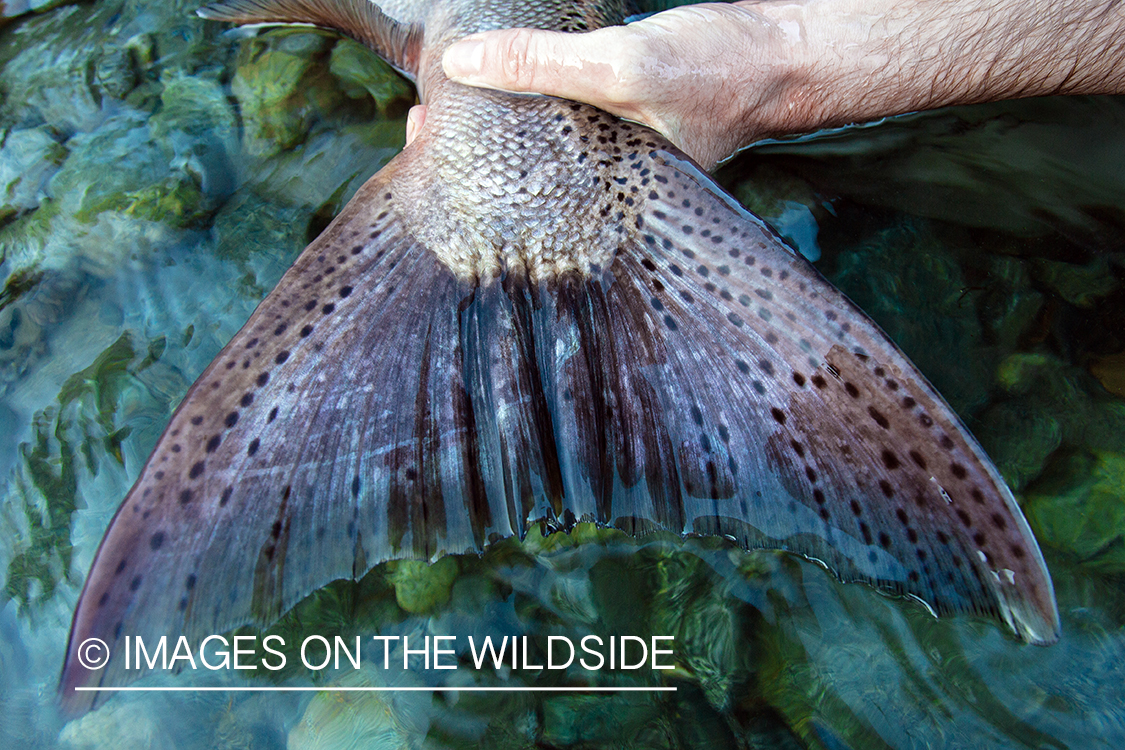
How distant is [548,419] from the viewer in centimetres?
127

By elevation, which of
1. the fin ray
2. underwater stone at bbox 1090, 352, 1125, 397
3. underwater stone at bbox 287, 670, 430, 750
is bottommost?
underwater stone at bbox 287, 670, 430, 750

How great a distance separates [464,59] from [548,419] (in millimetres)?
1000

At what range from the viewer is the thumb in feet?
5.01

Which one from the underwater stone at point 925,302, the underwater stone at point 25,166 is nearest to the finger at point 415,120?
the underwater stone at point 25,166

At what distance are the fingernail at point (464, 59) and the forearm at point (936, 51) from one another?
0.75 m

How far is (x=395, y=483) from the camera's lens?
1.22m

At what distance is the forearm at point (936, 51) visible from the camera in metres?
1.75

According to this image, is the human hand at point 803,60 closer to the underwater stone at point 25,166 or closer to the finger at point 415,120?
the finger at point 415,120

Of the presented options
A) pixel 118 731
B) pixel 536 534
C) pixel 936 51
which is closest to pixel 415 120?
pixel 536 534

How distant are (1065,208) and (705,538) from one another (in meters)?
1.44

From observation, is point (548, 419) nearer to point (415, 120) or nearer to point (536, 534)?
point (536, 534)

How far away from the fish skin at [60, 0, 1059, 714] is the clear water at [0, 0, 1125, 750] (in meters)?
0.35

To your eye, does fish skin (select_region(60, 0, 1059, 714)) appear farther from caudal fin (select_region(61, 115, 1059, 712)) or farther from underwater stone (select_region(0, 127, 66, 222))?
underwater stone (select_region(0, 127, 66, 222))

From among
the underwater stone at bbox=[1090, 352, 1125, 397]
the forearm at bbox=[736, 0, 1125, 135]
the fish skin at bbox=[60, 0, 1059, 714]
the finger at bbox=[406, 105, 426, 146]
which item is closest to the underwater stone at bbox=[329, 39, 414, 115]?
the finger at bbox=[406, 105, 426, 146]
